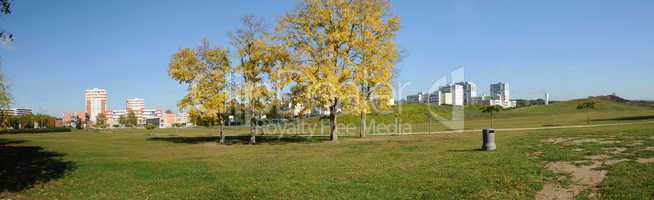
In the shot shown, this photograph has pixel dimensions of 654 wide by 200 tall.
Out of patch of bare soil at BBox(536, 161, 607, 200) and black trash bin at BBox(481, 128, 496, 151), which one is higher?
black trash bin at BBox(481, 128, 496, 151)

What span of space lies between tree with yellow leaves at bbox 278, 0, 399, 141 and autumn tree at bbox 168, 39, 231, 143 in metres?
7.48

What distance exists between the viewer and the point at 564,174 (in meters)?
13.2

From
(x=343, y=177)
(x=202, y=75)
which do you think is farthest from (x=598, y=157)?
(x=202, y=75)

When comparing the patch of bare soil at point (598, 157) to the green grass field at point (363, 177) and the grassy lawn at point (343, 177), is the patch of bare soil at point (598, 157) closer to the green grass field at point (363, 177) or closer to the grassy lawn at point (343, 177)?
the green grass field at point (363, 177)

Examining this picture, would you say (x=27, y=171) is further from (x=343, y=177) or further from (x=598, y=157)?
(x=598, y=157)

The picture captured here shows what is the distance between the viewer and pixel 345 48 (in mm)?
33469

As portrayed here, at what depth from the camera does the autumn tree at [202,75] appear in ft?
120

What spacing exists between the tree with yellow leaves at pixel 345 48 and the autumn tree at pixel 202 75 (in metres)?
7.48

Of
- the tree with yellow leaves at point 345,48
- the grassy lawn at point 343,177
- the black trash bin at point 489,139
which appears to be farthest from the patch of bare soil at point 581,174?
the tree with yellow leaves at point 345,48

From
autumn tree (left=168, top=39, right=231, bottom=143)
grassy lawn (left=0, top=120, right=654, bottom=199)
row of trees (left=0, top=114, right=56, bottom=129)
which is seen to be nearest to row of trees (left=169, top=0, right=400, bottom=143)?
autumn tree (left=168, top=39, right=231, bottom=143)

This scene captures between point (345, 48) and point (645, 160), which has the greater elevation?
point (345, 48)

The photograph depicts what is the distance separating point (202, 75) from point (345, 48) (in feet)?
45.9

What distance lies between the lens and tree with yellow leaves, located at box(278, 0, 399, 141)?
3212 cm

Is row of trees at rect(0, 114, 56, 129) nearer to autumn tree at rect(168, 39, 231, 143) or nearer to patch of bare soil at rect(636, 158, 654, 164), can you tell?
autumn tree at rect(168, 39, 231, 143)
